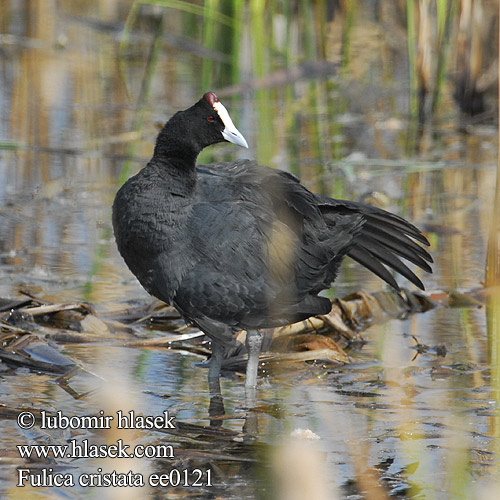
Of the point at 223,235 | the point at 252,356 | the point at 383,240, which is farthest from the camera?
the point at 383,240

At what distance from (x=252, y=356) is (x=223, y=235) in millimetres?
485

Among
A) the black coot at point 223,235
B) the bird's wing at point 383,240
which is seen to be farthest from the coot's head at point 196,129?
the bird's wing at point 383,240

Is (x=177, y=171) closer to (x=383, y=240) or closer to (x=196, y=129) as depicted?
(x=196, y=129)

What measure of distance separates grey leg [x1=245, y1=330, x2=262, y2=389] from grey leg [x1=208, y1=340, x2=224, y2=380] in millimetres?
111

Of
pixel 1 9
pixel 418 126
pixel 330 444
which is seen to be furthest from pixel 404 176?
pixel 1 9

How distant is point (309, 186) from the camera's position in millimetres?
6773

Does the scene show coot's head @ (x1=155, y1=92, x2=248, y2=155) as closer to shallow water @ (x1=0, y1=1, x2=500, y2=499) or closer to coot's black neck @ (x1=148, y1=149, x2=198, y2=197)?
coot's black neck @ (x1=148, y1=149, x2=198, y2=197)

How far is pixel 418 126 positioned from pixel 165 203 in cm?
495

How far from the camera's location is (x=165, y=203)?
12.9 feet

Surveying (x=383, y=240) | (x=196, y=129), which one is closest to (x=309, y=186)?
(x=383, y=240)

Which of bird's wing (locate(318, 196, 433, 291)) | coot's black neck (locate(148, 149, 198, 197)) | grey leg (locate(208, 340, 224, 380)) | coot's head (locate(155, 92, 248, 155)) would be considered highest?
coot's head (locate(155, 92, 248, 155))

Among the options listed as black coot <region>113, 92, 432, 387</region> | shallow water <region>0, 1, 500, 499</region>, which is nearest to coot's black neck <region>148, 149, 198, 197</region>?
black coot <region>113, 92, 432, 387</region>

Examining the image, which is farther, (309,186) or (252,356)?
(309,186)

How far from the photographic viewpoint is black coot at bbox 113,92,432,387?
12.9 ft
